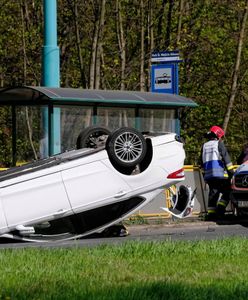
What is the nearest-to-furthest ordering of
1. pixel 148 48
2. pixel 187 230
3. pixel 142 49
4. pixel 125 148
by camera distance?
pixel 125 148
pixel 187 230
pixel 142 49
pixel 148 48

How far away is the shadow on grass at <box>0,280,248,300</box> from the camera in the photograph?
795cm

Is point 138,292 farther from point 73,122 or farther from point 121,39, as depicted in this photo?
point 121,39

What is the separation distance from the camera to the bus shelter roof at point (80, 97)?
680 inches

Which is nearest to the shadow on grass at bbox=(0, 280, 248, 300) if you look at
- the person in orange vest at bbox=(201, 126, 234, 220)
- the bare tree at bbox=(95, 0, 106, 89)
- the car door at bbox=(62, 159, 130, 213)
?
the car door at bbox=(62, 159, 130, 213)

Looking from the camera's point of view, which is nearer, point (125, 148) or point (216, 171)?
point (125, 148)

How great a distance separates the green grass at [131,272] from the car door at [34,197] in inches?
83.7

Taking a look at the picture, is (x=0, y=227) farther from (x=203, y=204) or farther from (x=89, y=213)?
(x=203, y=204)

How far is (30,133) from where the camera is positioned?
18.9 m

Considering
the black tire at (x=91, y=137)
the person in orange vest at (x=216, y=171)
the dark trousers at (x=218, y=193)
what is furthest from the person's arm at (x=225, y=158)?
the black tire at (x=91, y=137)

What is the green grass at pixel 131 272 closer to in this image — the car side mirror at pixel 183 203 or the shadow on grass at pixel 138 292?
the shadow on grass at pixel 138 292

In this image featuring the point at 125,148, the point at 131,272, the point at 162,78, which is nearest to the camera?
the point at 131,272

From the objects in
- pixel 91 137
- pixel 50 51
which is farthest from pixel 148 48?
pixel 91 137

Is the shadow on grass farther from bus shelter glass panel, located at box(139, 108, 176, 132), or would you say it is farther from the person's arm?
the person's arm

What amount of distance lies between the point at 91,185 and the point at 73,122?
12.9 feet
